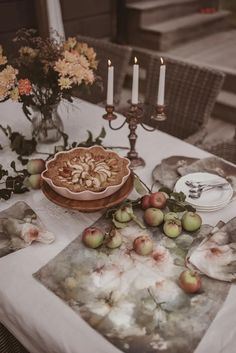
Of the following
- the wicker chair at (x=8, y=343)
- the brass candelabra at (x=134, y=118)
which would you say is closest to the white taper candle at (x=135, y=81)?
the brass candelabra at (x=134, y=118)

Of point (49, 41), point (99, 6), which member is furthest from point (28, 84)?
point (99, 6)

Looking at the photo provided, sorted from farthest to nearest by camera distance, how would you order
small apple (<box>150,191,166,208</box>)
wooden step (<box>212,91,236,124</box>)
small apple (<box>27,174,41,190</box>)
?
wooden step (<box>212,91,236,124</box>) → small apple (<box>27,174,41,190</box>) → small apple (<box>150,191,166,208</box>)

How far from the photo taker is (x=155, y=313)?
92 cm

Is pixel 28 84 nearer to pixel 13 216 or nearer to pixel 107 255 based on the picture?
pixel 13 216

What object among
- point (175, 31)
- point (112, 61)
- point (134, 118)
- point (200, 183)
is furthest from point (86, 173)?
point (175, 31)

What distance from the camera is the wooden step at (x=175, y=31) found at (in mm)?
3912

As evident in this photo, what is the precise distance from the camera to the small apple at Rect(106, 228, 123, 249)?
1.08 meters

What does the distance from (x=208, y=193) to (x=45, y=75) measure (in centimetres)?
71

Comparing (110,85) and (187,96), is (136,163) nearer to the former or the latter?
(110,85)

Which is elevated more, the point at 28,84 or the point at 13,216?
the point at 28,84

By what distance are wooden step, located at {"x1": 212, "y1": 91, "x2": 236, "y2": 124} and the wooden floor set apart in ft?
1.00

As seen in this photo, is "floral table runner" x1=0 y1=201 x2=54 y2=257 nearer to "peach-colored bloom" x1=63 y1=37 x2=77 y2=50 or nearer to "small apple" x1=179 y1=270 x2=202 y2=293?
"small apple" x1=179 y1=270 x2=202 y2=293

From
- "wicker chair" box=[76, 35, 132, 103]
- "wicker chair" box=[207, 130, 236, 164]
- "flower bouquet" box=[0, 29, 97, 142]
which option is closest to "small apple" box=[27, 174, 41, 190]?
"flower bouquet" box=[0, 29, 97, 142]

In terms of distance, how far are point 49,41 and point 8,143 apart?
437 mm
